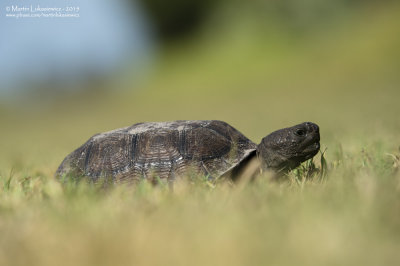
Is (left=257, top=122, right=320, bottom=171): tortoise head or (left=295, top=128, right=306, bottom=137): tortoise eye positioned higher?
(left=295, top=128, right=306, bottom=137): tortoise eye

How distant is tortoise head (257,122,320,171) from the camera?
272 cm

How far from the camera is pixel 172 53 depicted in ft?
57.7

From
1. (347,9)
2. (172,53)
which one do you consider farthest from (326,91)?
(172,53)

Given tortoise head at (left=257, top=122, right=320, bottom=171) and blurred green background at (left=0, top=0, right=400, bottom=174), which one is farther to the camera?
blurred green background at (left=0, top=0, right=400, bottom=174)

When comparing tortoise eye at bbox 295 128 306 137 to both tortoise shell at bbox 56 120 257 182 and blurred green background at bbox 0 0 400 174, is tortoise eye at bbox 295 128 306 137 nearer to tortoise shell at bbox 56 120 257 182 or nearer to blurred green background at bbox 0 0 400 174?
tortoise shell at bbox 56 120 257 182

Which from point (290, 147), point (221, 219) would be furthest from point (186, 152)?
point (221, 219)

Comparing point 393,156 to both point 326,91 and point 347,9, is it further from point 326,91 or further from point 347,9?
point 347,9

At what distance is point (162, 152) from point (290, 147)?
3.00 feet

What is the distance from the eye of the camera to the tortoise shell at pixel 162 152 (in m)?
2.81

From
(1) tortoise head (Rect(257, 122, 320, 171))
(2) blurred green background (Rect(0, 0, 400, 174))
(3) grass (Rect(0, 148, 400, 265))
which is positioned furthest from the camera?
(2) blurred green background (Rect(0, 0, 400, 174))

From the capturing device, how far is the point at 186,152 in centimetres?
287

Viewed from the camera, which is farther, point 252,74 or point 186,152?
point 252,74

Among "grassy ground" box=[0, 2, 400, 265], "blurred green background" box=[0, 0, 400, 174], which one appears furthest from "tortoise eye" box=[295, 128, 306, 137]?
"blurred green background" box=[0, 0, 400, 174]

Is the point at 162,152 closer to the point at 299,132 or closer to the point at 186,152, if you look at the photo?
the point at 186,152
